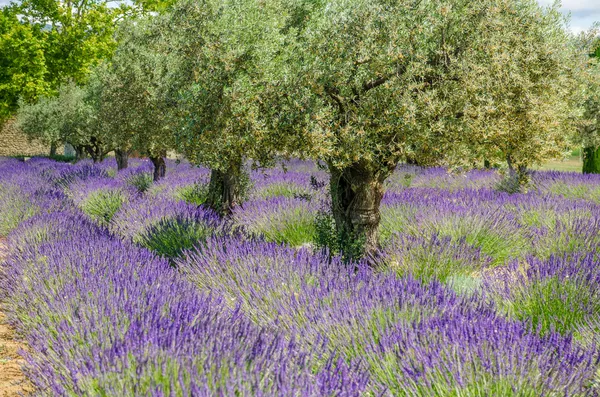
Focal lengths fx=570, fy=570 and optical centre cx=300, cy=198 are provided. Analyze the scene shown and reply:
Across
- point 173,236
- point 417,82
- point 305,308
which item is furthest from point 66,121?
point 305,308

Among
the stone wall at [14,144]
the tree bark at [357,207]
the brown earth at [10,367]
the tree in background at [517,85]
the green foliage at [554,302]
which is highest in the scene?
the tree in background at [517,85]

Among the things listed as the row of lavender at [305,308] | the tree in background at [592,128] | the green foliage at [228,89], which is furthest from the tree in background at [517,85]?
the tree in background at [592,128]

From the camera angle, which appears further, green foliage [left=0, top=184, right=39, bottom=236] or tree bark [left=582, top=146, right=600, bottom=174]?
tree bark [left=582, top=146, right=600, bottom=174]

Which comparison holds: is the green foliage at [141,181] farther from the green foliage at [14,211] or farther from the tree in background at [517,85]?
the tree in background at [517,85]

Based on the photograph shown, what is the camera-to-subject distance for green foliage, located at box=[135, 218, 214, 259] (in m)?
6.58

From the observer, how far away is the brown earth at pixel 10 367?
3.26 meters

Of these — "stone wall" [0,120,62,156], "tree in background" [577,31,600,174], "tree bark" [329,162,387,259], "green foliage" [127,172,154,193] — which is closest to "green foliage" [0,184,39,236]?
"green foliage" [127,172,154,193]

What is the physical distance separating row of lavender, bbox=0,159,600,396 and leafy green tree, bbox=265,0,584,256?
1.09 m

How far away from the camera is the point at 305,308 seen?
12.1ft

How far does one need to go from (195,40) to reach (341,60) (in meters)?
2.57

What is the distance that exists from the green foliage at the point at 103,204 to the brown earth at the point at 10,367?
5622 mm

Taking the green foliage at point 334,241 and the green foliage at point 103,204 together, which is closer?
the green foliage at point 334,241

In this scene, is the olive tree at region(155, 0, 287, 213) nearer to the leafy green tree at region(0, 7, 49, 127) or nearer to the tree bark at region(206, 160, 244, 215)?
the tree bark at region(206, 160, 244, 215)

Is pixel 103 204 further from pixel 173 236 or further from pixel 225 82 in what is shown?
pixel 225 82
